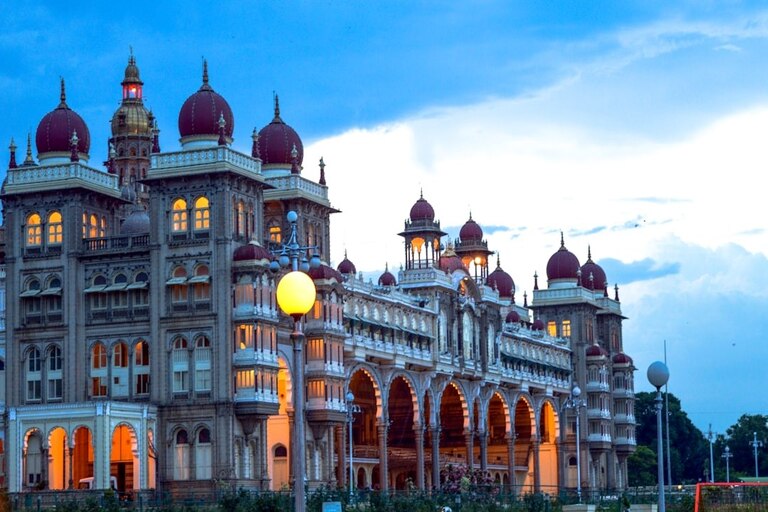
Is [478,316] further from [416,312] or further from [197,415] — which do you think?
[197,415]

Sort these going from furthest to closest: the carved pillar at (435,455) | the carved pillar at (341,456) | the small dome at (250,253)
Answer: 1. the carved pillar at (435,455)
2. the carved pillar at (341,456)
3. the small dome at (250,253)

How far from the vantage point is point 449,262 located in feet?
412

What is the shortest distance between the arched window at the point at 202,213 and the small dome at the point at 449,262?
35693mm

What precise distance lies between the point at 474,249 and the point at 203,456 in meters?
60.8

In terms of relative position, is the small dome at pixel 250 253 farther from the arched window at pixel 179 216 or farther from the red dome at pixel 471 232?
the red dome at pixel 471 232

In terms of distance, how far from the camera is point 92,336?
307 ft

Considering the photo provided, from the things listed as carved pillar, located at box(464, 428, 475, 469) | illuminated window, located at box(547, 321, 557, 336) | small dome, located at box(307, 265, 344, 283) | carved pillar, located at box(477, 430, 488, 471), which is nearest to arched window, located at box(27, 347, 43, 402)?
small dome, located at box(307, 265, 344, 283)

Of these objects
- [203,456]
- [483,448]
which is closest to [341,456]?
[203,456]

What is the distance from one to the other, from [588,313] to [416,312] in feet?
137

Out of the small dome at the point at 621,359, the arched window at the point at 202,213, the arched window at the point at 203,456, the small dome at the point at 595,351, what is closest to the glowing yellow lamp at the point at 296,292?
the arched window at the point at 203,456

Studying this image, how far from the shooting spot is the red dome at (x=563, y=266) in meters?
152

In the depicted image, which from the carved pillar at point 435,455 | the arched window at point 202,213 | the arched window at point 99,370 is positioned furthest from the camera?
the carved pillar at point 435,455

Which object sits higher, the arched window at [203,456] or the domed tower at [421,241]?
the domed tower at [421,241]

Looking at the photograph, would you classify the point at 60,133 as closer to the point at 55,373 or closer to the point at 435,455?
the point at 55,373
